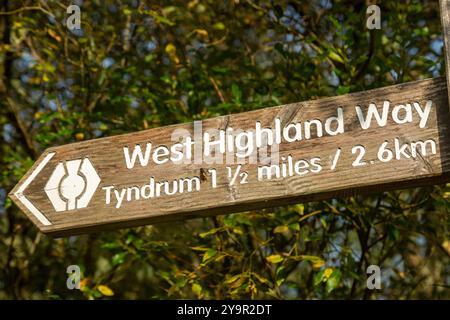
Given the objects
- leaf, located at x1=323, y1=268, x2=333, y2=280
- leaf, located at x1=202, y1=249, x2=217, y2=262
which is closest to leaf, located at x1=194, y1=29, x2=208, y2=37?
leaf, located at x1=202, y1=249, x2=217, y2=262

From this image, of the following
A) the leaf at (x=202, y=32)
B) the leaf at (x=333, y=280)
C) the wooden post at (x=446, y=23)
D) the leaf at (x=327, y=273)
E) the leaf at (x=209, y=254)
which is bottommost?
the leaf at (x=333, y=280)

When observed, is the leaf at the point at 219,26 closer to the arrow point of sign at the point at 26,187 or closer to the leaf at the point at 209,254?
the leaf at the point at 209,254

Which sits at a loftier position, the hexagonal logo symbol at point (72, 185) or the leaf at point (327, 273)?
the hexagonal logo symbol at point (72, 185)

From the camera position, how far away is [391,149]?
1.80m

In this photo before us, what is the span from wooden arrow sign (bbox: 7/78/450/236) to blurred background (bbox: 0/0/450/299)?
48.7 inches

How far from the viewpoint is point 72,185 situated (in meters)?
2.07

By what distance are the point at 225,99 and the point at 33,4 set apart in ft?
4.51

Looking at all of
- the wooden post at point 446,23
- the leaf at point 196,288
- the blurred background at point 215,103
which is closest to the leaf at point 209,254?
the blurred background at point 215,103

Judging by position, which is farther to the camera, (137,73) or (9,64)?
(9,64)

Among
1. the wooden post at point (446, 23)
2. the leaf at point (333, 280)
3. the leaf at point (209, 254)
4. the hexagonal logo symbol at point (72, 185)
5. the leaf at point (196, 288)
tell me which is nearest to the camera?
the wooden post at point (446, 23)

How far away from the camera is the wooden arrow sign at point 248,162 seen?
5.90 ft

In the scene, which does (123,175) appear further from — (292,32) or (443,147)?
(292,32)

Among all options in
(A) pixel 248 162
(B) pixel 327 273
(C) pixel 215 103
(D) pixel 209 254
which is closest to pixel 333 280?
(B) pixel 327 273
